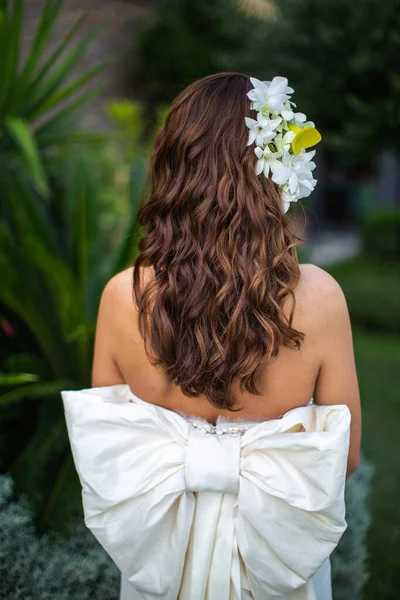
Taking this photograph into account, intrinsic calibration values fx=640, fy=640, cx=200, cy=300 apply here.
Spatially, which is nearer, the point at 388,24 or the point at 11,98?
the point at 11,98

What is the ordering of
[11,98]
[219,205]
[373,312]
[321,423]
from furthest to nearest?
1. [373,312]
2. [11,98]
3. [321,423]
4. [219,205]

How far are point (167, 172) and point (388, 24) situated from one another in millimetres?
5720

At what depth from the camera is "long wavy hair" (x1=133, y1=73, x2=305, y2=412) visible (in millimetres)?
1593

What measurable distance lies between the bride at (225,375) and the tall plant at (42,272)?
78cm

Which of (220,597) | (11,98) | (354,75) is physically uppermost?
(354,75)

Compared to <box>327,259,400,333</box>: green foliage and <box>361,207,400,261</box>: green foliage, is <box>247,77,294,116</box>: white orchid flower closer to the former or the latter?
<box>327,259,400,333</box>: green foliage

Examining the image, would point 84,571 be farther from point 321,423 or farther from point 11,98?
point 11,98

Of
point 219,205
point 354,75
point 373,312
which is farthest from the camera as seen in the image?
point 373,312

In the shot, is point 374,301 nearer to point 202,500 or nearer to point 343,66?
point 343,66

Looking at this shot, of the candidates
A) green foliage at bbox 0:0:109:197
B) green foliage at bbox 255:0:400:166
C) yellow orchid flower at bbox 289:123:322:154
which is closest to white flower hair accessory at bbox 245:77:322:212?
yellow orchid flower at bbox 289:123:322:154

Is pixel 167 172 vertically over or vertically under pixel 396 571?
over

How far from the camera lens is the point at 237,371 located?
5.31 feet

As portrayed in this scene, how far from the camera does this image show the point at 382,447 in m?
4.84

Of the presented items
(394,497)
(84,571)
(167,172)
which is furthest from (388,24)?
(84,571)
